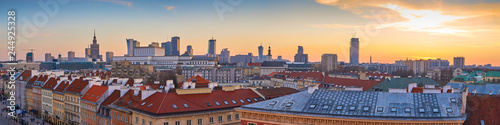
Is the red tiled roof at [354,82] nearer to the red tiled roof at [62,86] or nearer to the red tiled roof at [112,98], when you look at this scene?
the red tiled roof at [112,98]

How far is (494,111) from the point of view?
28000mm

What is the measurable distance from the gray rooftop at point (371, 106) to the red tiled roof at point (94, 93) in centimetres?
2915

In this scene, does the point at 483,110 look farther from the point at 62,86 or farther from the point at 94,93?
the point at 62,86

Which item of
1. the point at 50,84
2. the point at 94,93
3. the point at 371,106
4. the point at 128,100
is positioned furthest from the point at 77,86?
the point at 371,106

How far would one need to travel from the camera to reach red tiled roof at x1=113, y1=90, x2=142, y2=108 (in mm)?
42628

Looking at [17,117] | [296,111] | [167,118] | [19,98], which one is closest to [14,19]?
[167,118]

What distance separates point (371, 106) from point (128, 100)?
2798 cm

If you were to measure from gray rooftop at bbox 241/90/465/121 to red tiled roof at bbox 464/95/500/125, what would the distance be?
1635mm

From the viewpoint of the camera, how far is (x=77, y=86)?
2419 inches

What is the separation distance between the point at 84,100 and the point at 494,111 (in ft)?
156

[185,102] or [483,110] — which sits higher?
[483,110]

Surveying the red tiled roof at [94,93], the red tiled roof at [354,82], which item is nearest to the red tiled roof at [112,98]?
the red tiled roof at [94,93]

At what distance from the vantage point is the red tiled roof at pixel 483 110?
27.3 meters

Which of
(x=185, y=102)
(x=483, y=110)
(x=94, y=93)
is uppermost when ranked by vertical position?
(x=483, y=110)
